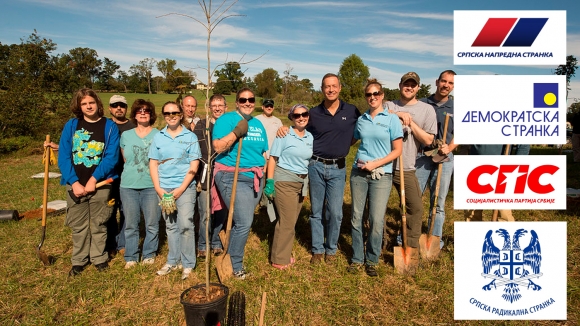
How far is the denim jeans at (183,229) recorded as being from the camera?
4272 millimetres

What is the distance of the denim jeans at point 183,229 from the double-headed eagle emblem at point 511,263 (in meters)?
3.45

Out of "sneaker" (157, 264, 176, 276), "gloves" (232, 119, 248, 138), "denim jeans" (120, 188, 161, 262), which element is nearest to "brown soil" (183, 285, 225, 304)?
"sneaker" (157, 264, 176, 276)

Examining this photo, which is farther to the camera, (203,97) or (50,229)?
(50,229)

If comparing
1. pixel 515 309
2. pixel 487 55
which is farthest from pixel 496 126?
pixel 515 309

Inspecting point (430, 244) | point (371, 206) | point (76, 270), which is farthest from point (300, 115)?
point (76, 270)

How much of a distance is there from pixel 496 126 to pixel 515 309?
1904 mm

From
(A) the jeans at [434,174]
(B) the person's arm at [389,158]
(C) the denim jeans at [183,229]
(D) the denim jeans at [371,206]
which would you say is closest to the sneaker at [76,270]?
(C) the denim jeans at [183,229]

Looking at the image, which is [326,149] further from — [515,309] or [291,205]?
[515,309]

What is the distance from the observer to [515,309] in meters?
3.34

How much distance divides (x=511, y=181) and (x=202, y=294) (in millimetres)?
3251

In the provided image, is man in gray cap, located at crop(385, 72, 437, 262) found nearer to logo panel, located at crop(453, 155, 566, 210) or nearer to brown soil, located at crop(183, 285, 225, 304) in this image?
logo panel, located at crop(453, 155, 566, 210)

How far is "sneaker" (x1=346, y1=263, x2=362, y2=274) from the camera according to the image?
450cm

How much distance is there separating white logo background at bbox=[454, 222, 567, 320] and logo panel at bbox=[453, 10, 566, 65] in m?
1.62

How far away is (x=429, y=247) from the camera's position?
4.79 m
